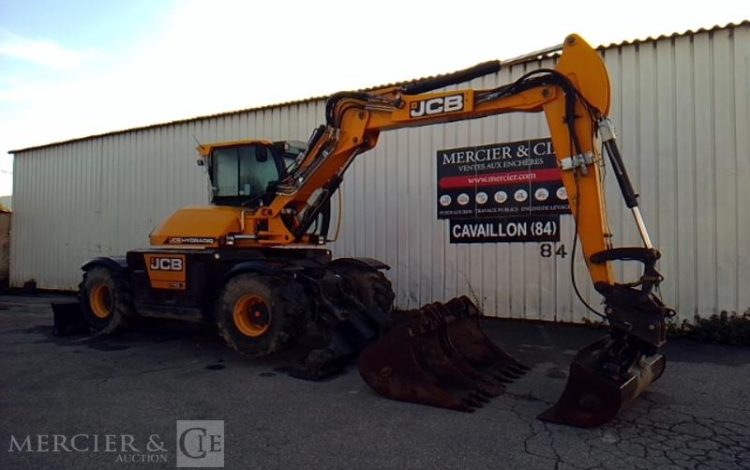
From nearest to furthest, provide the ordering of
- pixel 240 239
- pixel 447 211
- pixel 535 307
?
pixel 240 239 < pixel 535 307 < pixel 447 211

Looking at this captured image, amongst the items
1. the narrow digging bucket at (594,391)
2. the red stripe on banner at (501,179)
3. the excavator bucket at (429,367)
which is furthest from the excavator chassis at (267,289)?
the red stripe on banner at (501,179)

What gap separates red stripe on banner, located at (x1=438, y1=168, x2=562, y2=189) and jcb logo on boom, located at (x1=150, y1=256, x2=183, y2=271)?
5.16 meters

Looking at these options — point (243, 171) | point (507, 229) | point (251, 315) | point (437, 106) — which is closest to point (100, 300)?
point (243, 171)

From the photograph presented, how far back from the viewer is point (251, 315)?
7281 mm

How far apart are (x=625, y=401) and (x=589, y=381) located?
1.10ft

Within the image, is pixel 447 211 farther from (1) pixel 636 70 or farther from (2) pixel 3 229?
(2) pixel 3 229

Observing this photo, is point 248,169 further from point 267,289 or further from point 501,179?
point 501,179

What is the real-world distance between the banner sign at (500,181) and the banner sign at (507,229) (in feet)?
0.36

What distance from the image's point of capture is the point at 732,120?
8.72 m

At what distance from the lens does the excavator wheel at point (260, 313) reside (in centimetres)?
682

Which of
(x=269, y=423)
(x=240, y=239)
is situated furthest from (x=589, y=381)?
(x=240, y=239)

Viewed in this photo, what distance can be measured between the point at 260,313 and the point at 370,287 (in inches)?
65.4

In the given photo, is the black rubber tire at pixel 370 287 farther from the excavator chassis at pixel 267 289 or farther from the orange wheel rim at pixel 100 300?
the orange wheel rim at pixel 100 300

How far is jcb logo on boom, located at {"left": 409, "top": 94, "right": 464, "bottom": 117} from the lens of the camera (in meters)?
6.46
